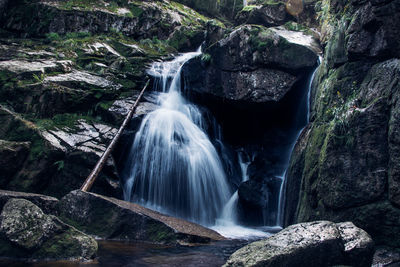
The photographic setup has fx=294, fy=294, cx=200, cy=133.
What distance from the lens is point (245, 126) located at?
1395 centimetres

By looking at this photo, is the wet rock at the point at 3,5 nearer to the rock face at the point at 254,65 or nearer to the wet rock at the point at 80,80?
the wet rock at the point at 80,80

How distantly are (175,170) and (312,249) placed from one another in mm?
6650

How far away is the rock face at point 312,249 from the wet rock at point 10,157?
22.5 feet

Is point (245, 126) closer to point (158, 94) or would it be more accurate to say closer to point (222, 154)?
point (222, 154)

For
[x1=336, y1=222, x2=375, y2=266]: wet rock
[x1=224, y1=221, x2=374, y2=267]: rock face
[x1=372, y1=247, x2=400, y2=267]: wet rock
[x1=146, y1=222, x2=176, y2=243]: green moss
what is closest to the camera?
[x1=224, y1=221, x2=374, y2=267]: rock face

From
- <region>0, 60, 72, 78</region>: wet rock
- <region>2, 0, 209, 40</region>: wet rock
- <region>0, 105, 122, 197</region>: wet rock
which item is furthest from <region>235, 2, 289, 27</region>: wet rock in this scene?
<region>0, 105, 122, 197</region>: wet rock

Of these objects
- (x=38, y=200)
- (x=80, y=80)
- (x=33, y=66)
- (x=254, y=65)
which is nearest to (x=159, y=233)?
(x=38, y=200)

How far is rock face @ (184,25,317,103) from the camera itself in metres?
11.5

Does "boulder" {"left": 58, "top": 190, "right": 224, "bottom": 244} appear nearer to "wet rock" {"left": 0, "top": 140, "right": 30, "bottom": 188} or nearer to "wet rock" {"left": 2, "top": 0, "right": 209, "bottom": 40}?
"wet rock" {"left": 0, "top": 140, "right": 30, "bottom": 188}

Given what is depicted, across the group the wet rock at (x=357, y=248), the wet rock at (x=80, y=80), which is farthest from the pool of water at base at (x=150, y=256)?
the wet rock at (x=80, y=80)

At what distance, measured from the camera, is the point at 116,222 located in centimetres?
679

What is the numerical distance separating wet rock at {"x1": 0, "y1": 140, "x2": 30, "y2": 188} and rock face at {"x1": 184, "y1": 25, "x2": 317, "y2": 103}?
291 inches

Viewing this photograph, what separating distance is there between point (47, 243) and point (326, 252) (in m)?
4.52

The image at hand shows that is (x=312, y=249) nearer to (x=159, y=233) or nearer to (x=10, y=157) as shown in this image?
(x=159, y=233)
